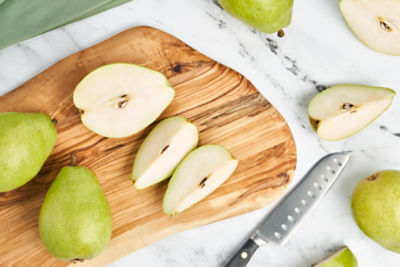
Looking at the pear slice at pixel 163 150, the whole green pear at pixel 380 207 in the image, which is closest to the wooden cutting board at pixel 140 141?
the pear slice at pixel 163 150

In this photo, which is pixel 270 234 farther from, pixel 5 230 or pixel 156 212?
pixel 5 230

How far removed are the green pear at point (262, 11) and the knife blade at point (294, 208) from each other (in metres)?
0.35

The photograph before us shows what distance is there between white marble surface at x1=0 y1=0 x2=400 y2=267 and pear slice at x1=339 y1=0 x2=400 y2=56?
0.04m

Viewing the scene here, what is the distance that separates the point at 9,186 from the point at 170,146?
0.33 meters

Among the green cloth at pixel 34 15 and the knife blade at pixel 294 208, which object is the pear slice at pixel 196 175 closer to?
the knife blade at pixel 294 208

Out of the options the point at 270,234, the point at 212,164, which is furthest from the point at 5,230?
the point at 270,234

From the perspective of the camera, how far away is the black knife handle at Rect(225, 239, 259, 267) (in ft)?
3.24

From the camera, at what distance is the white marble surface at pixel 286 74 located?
3.15 feet

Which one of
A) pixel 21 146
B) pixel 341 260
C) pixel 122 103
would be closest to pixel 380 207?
pixel 341 260

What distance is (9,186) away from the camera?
814 millimetres

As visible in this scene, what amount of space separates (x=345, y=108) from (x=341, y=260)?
36 centimetres

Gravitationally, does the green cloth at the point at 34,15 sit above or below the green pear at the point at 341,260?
above

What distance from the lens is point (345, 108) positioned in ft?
3.09

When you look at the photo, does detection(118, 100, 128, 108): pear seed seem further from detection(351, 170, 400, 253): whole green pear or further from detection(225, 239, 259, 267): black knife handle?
detection(351, 170, 400, 253): whole green pear
